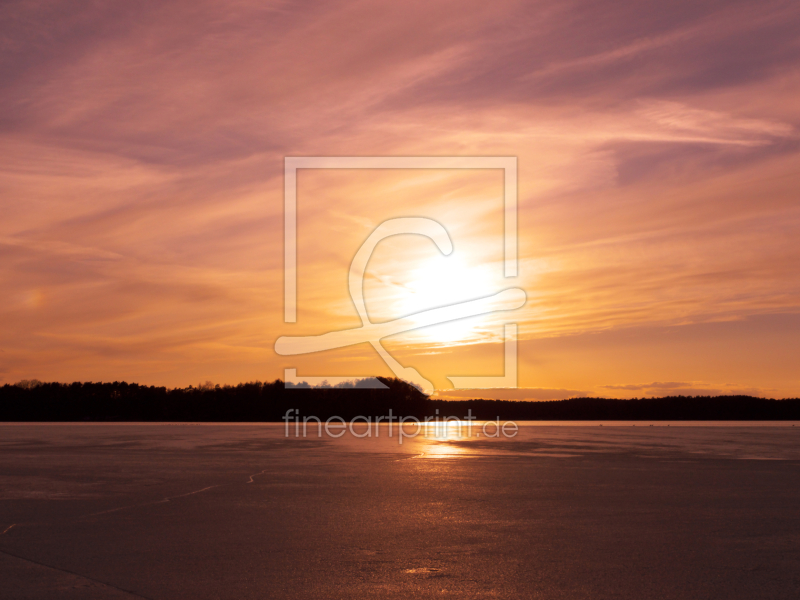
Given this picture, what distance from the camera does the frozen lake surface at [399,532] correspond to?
8.09 metres

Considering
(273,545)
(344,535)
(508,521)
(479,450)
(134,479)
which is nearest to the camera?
(273,545)

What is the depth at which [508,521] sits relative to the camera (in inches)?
470

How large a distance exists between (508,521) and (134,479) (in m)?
10.0

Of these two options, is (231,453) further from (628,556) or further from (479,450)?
(628,556)

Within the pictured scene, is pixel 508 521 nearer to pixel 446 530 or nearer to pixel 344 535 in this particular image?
pixel 446 530

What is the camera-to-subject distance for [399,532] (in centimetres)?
1106

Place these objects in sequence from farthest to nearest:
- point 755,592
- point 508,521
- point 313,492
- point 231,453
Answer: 1. point 231,453
2. point 313,492
3. point 508,521
4. point 755,592

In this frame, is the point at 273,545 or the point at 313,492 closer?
the point at 273,545

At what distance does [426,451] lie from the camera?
28766 millimetres

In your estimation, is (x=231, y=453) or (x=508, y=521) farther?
(x=231, y=453)

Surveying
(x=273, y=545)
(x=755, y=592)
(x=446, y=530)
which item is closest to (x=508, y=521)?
(x=446, y=530)

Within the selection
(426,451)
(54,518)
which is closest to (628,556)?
(54,518)

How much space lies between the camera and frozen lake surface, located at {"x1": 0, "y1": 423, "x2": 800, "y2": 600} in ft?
26.6

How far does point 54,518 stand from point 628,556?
8.83 meters
